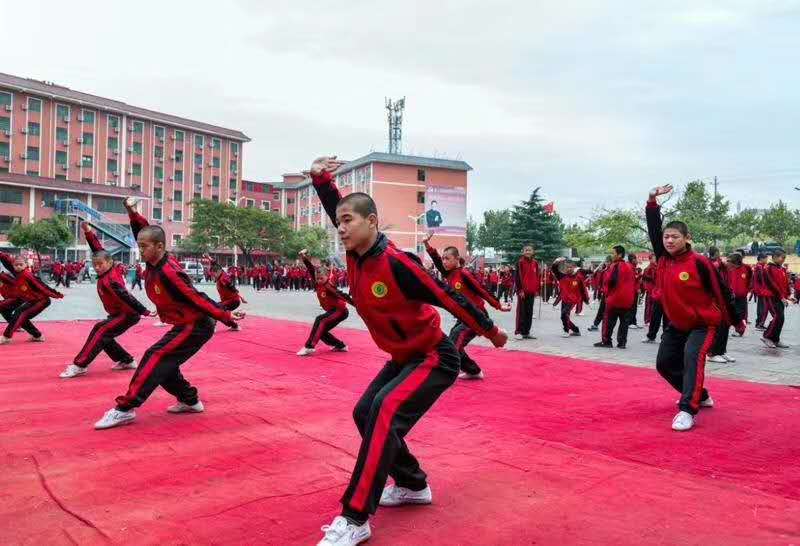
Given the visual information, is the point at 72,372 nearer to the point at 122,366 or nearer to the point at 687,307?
the point at 122,366

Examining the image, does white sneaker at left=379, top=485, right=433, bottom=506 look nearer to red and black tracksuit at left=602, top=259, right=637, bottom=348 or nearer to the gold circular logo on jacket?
the gold circular logo on jacket

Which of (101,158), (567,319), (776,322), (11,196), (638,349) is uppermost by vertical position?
(101,158)

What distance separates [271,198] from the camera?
87000 mm

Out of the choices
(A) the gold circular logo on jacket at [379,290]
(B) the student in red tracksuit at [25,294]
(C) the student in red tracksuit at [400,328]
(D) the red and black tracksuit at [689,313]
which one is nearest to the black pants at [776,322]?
(D) the red and black tracksuit at [689,313]

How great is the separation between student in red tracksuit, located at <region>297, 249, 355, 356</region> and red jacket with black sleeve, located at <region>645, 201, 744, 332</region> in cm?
520

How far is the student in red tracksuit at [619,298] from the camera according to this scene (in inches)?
466

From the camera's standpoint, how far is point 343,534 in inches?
122

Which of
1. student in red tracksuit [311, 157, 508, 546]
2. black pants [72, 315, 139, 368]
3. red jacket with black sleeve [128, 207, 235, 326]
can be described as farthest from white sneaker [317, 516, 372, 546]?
black pants [72, 315, 139, 368]

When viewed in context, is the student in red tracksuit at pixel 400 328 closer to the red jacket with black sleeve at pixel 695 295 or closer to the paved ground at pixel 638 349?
the red jacket with black sleeve at pixel 695 295

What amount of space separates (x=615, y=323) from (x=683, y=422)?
21.2 ft

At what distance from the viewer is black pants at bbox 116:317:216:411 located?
5625mm

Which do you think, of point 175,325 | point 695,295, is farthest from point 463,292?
point 175,325

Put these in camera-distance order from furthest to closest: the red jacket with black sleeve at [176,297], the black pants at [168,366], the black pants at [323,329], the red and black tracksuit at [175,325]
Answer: the black pants at [323,329]
the red jacket with black sleeve at [176,297]
the red and black tracksuit at [175,325]
the black pants at [168,366]

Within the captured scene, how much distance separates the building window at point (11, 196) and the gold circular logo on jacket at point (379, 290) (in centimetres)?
6256
